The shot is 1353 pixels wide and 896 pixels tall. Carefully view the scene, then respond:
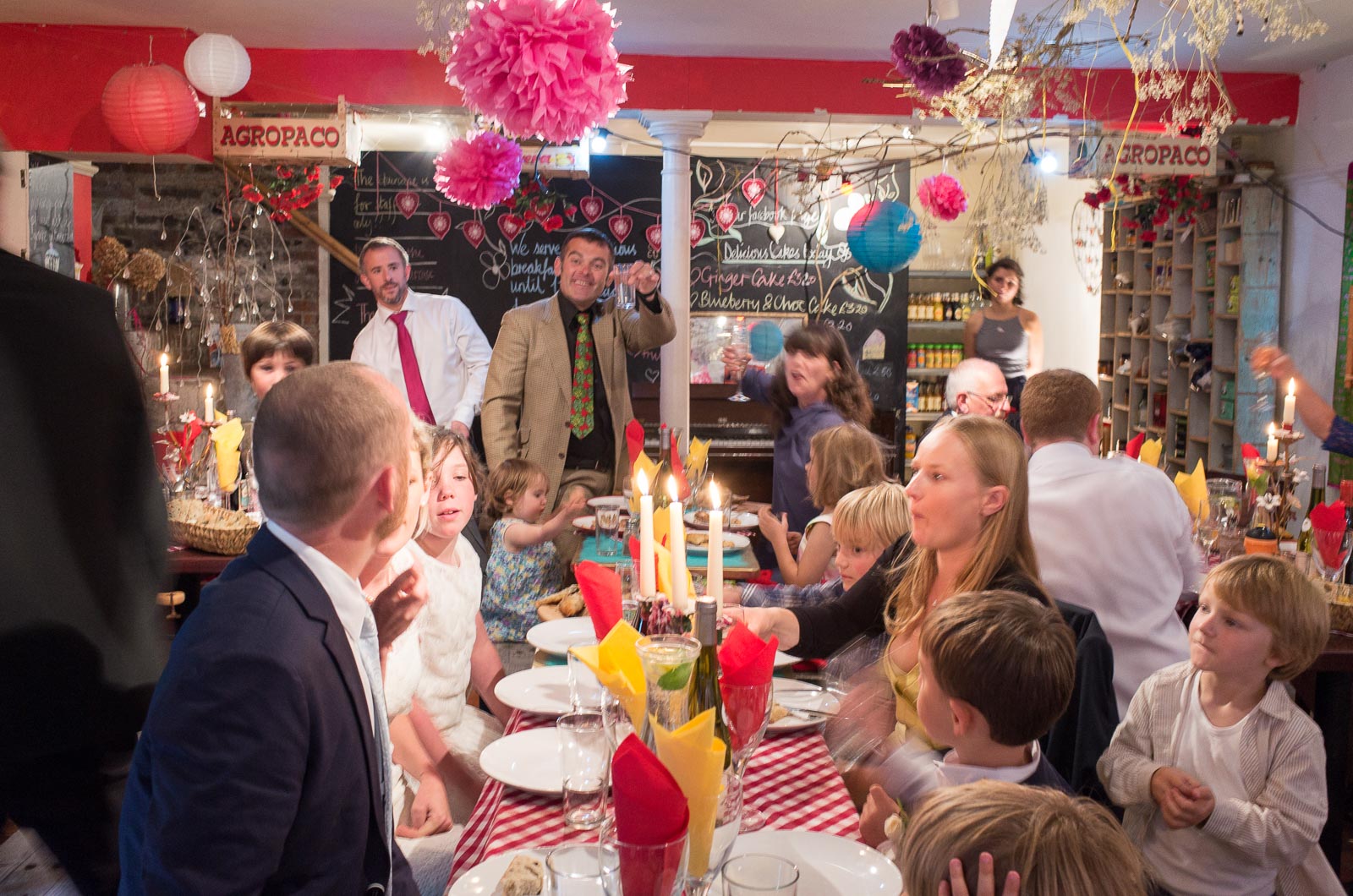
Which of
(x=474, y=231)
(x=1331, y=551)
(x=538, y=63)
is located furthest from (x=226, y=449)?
(x=474, y=231)

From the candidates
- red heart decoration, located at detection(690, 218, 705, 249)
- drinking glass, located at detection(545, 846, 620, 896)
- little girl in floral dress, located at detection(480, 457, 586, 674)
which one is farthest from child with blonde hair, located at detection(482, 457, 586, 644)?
red heart decoration, located at detection(690, 218, 705, 249)

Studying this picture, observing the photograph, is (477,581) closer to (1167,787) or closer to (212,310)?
(1167,787)

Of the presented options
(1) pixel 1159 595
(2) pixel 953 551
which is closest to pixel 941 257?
(1) pixel 1159 595

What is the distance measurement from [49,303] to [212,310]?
5.72 m

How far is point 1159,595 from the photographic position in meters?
2.77

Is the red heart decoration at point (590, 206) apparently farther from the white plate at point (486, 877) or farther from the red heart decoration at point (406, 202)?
the white plate at point (486, 877)

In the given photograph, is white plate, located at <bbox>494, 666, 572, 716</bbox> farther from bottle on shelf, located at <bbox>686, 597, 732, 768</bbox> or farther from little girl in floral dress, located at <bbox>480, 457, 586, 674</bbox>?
little girl in floral dress, located at <bbox>480, 457, 586, 674</bbox>

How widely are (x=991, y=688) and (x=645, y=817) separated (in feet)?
2.61

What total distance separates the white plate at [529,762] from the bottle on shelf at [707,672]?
26 cm

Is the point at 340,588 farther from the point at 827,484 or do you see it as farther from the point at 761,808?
the point at 827,484

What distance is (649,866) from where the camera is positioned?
1132 millimetres

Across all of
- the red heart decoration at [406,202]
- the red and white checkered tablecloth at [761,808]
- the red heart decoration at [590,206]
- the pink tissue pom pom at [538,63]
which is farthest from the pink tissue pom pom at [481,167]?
the red heart decoration at [590,206]

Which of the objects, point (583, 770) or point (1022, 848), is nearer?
point (1022, 848)

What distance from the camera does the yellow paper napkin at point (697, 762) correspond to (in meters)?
1.24
